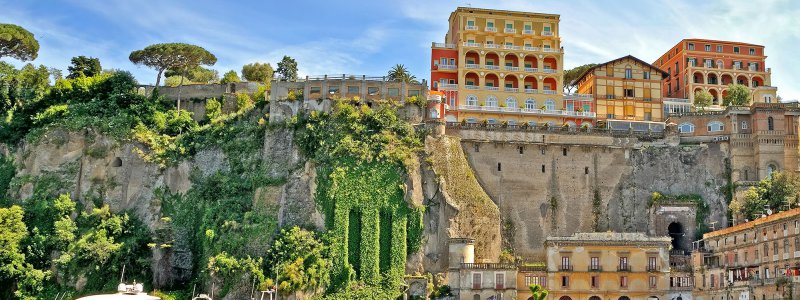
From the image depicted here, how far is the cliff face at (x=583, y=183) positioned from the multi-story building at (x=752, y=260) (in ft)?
16.5

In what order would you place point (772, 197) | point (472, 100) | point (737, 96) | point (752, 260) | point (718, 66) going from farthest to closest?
point (718, 66), point (737, 96), point (472, 100), point (772, 197), point (752, 260)

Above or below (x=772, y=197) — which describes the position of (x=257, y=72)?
above

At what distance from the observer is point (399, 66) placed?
63.5m

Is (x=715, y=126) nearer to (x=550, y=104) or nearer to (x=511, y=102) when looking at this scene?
(x=550, y=104)

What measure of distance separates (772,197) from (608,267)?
37.3ft

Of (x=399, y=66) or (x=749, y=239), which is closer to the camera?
(x=749, y=239)

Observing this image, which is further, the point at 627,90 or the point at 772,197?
the point at 627,90

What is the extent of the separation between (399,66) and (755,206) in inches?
969

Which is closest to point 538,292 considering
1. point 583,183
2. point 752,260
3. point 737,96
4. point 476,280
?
point 476,280

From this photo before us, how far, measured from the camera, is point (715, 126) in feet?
198

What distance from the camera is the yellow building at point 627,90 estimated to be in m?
65.3

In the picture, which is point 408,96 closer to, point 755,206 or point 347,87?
point 347,87

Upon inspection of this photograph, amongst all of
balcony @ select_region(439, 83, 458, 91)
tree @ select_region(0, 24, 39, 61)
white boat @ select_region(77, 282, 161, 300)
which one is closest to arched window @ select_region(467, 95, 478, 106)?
balcony @ select_region(439, 83, 458, 91)

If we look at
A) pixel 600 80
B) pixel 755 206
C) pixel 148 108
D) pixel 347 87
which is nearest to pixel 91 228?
pixel 148 108
